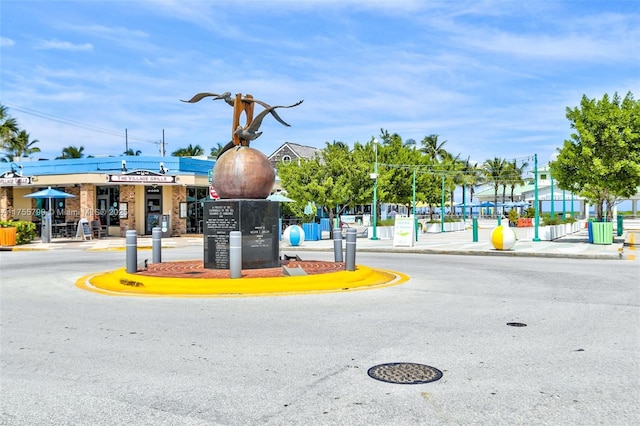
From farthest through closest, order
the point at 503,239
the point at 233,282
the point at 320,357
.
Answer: the point at 503,239
the point at 233,282
the point at 320,357

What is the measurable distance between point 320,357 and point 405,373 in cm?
100

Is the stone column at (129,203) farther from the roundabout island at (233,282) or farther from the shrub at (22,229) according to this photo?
the roundabout island at (233,282)

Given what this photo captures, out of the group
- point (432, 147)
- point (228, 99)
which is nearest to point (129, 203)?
point (228, 99)

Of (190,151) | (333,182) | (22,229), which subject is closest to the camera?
(22,229)

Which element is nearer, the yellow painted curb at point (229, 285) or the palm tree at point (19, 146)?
the yellow painted curb at point (229, 285)

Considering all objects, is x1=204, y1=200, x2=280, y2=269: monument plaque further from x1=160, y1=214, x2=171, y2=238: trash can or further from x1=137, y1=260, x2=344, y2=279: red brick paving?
x1=160, y1=214, x2=171, y2=238: trash can

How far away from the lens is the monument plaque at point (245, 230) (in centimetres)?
1242

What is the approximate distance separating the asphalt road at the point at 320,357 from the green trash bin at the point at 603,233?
49.6 feet

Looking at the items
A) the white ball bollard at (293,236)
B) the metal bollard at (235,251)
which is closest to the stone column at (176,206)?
the white ball bollard at (293,236)

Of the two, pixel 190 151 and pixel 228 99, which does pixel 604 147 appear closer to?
pixel 228 99

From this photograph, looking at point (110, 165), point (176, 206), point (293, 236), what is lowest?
point (293, 236)

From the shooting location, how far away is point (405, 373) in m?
5.20

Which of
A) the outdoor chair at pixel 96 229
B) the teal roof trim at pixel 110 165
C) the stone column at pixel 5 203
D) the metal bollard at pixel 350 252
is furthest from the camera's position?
the stone column at pixel 5 203

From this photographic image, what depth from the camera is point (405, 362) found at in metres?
5.59
